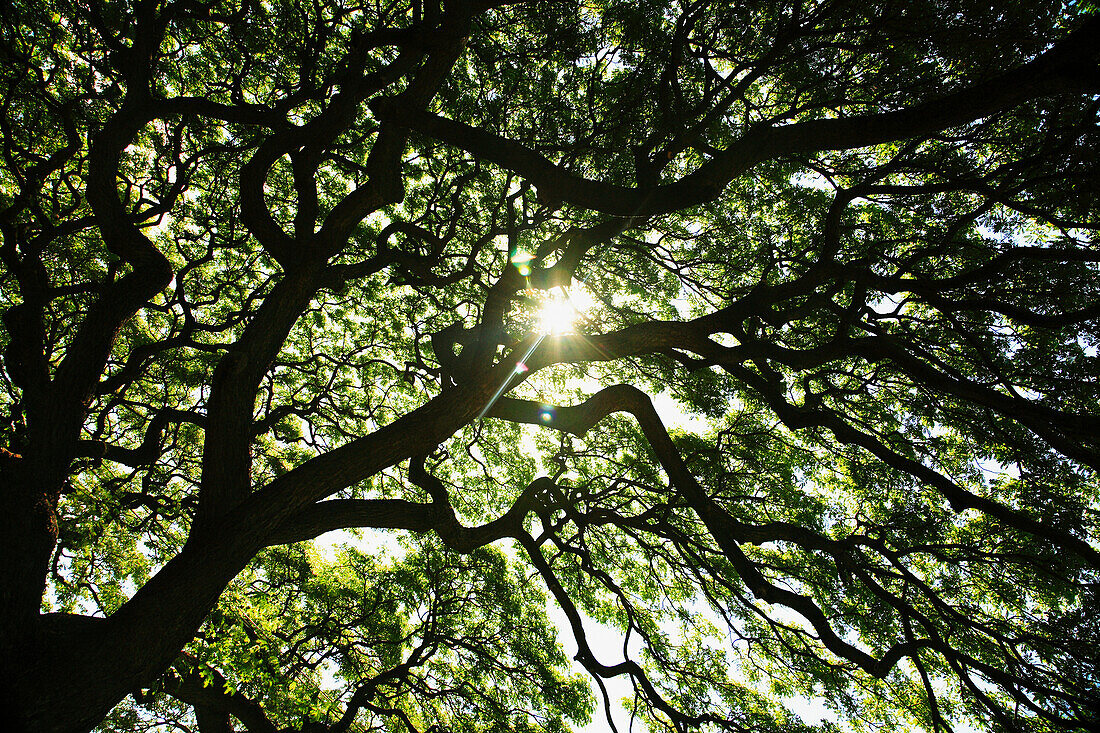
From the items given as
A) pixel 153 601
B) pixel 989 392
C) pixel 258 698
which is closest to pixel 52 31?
pixel 153 601

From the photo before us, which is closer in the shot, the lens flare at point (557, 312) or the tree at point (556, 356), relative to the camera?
the tree at point (556, 356)

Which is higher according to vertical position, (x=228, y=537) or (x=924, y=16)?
(x=924, y=16)

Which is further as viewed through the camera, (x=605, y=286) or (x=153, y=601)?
(x=605, y=286)

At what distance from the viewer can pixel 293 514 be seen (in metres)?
4.01

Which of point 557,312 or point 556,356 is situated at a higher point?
point 557,312

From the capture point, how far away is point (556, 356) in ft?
15.9

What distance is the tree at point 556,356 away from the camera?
4.13 metres

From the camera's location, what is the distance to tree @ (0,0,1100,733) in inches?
163

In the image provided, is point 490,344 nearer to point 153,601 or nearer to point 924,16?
point 153,601

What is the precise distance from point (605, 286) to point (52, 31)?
7147mm

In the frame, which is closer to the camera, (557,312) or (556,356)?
(556,356)

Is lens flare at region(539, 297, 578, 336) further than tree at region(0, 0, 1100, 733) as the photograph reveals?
Yes

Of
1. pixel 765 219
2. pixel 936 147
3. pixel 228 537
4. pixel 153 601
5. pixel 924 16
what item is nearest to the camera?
pixel 153 601

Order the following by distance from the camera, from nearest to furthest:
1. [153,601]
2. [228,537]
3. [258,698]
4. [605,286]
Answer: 1. [153,601]
2. [228,537]
3. [258,698]
4. [605,286]
